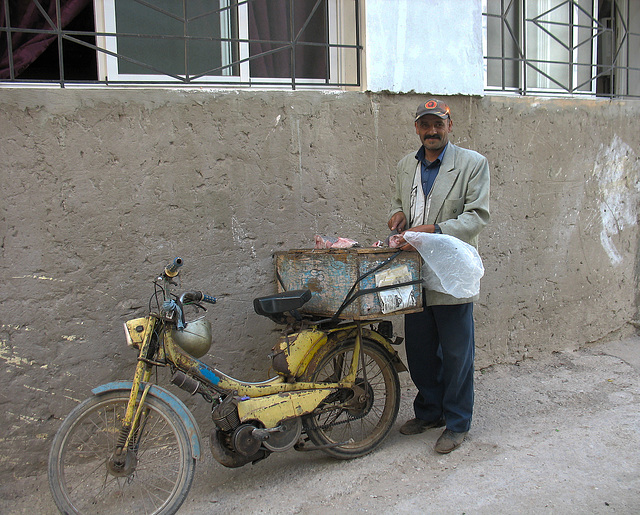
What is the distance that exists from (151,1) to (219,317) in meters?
2.11

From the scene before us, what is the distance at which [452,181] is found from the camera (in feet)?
10.6

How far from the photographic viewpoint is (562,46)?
203 inches

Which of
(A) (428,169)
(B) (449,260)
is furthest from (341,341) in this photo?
(A) (428,169)

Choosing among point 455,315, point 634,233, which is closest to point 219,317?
point 455,315

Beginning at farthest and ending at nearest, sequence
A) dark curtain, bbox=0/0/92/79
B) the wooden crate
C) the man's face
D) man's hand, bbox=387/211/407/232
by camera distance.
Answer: dark curtain, bbox=0/0/92/79, man's hand, bbox=387/211/407/232, the man's face, the wooden crate

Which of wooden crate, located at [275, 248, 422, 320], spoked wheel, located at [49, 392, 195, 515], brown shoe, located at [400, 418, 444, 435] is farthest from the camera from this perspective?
brown shoe, located at [400, 418, 444, 435]

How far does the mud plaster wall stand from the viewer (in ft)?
10.3

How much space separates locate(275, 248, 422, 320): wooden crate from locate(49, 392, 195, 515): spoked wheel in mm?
946

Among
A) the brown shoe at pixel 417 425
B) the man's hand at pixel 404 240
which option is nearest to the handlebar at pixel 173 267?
the man's hand at pixel 404 240

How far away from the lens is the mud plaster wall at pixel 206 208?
3.13m

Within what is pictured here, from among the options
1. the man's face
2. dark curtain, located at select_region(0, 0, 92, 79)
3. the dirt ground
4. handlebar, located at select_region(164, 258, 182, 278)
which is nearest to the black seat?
handlebar, located at select_region(164, 258, 182, 278)

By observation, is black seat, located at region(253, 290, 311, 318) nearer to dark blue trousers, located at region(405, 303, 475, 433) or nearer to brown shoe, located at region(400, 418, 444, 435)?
dark blue trousers, located at region(405, 303, 475, 433)

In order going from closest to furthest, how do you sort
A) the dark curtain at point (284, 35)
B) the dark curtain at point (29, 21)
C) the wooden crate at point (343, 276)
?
the wooden crate at point (343, 276) → the dark curtain at point (29, 21) → the dark curtain at point (284, 35)

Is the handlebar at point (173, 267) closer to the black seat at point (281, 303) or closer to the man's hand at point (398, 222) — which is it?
the black seat at point (281, 303)
